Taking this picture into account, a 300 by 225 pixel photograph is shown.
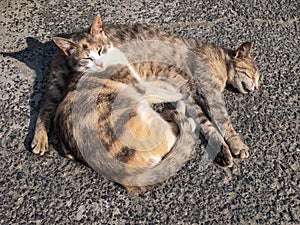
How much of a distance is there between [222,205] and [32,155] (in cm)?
134

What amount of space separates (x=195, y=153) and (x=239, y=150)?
0.30m

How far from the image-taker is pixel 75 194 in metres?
3.01

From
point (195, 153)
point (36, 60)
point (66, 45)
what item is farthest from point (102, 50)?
point (195, 153)

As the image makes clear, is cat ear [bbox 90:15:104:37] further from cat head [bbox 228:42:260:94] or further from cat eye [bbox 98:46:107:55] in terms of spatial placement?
cat head [bbox 228:42:260:94]

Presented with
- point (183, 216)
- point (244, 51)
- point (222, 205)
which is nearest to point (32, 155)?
point (183, 216)

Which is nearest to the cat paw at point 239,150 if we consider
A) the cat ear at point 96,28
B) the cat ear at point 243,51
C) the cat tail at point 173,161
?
the cat tail at point 173,161

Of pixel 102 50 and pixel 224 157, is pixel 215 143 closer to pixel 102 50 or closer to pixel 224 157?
pixel 224 157

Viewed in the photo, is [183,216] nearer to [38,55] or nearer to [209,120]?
[209,120]

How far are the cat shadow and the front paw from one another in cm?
23

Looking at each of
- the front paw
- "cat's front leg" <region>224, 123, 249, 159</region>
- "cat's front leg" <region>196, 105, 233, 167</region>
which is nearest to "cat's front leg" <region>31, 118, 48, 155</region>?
the front paw

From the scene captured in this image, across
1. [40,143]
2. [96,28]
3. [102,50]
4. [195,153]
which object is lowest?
[40,143]

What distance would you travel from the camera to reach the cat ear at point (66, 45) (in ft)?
10.9

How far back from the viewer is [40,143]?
126 inches

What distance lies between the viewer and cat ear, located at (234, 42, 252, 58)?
3.61 m
